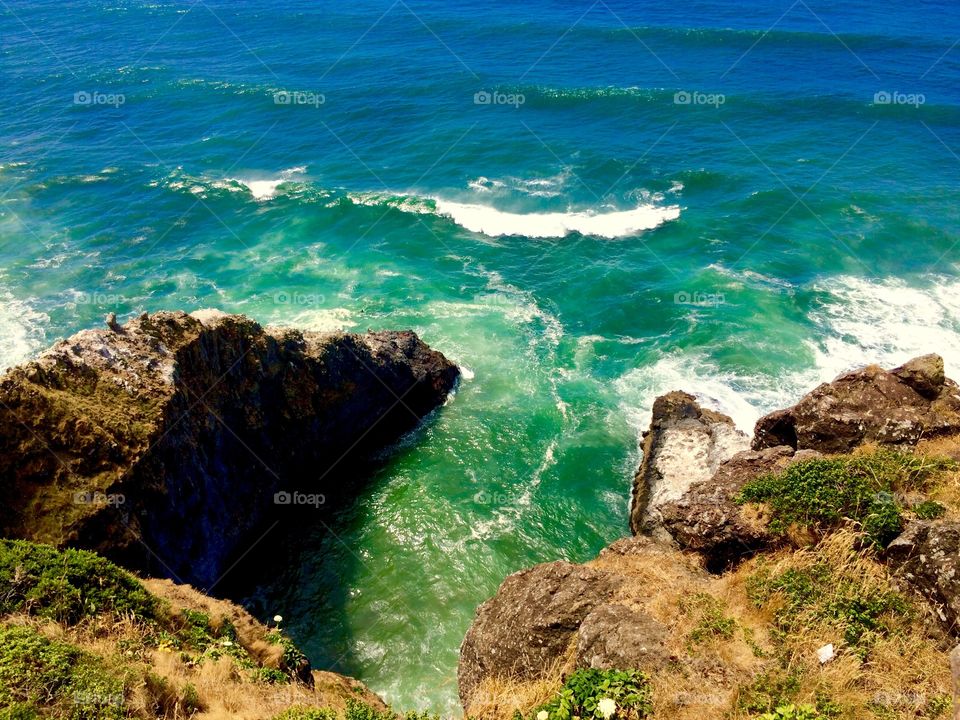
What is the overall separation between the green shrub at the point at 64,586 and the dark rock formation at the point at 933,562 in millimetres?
13967

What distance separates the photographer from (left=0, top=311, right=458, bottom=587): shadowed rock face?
570 inches

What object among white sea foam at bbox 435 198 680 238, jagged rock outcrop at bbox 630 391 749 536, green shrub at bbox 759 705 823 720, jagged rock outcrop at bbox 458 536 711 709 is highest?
green shrub at bbox 759 705 823 720

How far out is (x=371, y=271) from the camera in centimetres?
3669

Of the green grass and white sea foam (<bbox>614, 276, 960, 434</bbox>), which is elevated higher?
the green grass

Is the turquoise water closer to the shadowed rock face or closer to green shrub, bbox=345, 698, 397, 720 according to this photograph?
the shadowed rock face

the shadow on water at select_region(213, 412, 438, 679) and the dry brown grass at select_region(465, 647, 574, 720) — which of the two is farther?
the shadow on water at select_region(213, 412, 438, 679)

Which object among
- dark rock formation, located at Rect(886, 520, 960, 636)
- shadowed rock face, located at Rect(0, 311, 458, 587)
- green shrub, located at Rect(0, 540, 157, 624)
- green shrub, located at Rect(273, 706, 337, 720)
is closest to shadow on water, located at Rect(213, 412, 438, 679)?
shadowed rock face, located at Rect(0, 311, 458, 587)

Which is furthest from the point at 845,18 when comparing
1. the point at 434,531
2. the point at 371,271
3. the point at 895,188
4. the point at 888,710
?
the point at 888,710

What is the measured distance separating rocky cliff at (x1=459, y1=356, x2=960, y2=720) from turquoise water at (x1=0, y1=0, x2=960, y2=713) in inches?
227

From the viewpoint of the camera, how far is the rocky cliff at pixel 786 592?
9227 mm

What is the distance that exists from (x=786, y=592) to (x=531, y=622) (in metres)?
4.93

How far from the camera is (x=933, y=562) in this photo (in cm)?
1012

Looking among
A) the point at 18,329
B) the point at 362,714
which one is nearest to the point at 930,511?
the point at 362,714

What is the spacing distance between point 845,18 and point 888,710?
81195mm
